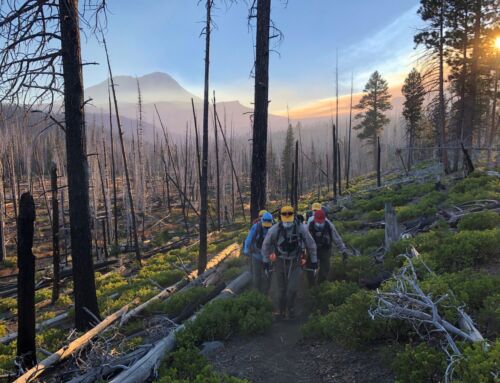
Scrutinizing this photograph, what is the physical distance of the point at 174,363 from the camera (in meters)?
5.18

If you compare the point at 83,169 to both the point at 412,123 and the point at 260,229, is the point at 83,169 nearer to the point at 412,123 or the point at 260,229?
the point at 260,229

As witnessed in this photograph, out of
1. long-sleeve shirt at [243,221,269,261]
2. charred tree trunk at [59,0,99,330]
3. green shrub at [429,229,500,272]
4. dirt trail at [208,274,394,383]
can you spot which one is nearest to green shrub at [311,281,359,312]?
dirt trail at [208,274,394,383]

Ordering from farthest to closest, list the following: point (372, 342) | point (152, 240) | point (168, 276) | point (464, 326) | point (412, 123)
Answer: point (412, 123)
point (152, 240)
point (168, 276)
point (372, 342)
point (464, 326)

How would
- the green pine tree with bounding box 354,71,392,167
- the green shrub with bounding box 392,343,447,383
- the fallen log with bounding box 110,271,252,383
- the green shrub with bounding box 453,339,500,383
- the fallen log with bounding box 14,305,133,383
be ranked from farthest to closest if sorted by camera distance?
the green pine tree with bounding box 354,71,392,167 < the fallen log with bounding box 14,305,133,383 < the fallen log with bounding box 110,271,252,383 < the green shrub with bounding box 392,343,447,383 < the green shrub with bounding box 453,339,500,383

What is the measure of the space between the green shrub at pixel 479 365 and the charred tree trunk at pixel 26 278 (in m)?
5.52

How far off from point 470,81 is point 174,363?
72.9 ft

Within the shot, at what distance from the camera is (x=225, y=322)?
631 centimetres

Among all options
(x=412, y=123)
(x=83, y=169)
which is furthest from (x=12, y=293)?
(x=412, y=123)

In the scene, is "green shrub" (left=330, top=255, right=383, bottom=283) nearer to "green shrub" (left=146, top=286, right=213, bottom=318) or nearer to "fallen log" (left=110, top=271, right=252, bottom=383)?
"green shrub" (left=146, top=286, right=213, bottom=318)

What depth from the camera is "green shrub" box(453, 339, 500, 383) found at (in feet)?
10.3

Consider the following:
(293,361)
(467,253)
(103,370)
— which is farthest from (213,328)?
(467,253)

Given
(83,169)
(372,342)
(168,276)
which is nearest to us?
(372,342)

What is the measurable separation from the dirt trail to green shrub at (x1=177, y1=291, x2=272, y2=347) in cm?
18

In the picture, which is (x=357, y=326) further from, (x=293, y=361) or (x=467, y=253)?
(x=467, y=253)
